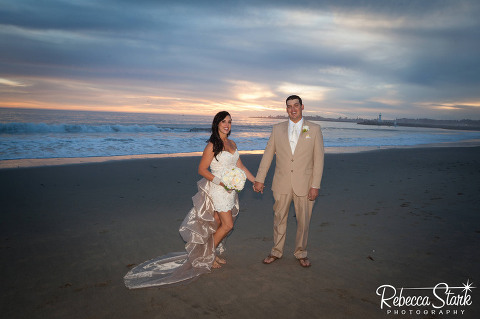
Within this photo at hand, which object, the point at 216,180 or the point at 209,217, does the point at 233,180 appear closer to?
the point at 216,180

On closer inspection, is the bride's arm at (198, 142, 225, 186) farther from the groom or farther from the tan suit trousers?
the tan suit trousers

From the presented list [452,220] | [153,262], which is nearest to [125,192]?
[153,262]

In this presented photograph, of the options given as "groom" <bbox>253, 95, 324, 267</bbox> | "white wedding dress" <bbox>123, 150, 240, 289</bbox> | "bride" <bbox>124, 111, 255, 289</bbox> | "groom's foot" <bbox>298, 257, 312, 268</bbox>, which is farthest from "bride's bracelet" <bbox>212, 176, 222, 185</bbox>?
"groom's foot" <bbox>298, 257, 312, 268</bbox>

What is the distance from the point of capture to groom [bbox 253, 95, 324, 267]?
444 cm

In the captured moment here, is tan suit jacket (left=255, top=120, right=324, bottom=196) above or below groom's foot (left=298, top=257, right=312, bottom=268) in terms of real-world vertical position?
above

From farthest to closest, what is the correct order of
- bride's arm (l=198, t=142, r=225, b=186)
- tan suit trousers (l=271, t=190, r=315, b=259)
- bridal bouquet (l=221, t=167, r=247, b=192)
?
1. tan suit trousers (l=271, t=190, r=315, b=259)
2. bride's arm (l=198, t=142, r=225, b=186)
3. bridal bouquet (l=221, t=167, r=247, b=192)

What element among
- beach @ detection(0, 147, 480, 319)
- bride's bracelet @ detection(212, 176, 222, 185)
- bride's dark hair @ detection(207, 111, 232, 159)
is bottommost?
beach @ detection(0, 147, 480, 319)

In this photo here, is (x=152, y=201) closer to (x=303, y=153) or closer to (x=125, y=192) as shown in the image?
(x=125, y=192)

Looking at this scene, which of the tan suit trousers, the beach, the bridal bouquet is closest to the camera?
the beach

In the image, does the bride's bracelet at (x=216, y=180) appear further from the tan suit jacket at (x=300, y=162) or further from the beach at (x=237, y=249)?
the beach at (x=237, y=249)

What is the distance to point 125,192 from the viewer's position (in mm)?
8469

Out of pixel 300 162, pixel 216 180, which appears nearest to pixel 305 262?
pixel 300 162

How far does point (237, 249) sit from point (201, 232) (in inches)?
37.7

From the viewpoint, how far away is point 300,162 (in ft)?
14.7
